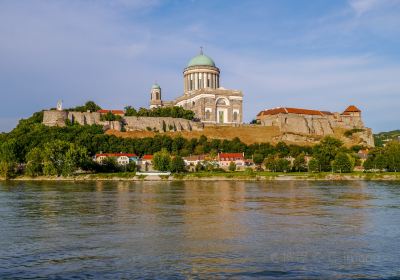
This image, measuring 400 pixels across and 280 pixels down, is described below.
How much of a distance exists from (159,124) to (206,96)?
9319mm

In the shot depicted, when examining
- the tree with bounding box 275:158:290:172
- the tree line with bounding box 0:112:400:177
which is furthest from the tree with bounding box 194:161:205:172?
the tree with bounding box 275:158:290:172

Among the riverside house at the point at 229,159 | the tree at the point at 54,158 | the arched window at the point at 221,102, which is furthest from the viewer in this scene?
the arched window at the point at 221,102

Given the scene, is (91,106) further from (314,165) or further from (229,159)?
(314,165)

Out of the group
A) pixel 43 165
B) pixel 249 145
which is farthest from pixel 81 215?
pixel 249 145

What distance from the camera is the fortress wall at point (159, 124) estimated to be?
235 feet

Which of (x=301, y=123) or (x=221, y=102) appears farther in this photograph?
(x=301, y=123)

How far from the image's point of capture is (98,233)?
1580cm

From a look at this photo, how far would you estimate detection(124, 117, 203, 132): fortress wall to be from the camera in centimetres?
7162

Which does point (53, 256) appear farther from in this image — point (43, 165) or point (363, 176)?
point (363, 176)

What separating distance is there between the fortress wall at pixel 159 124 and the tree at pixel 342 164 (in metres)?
23.2

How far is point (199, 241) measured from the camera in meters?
14.5

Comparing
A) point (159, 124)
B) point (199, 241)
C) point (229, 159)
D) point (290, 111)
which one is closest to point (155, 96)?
point (159, 124)

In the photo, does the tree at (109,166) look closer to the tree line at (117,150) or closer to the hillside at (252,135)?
the tree line at (117,150)

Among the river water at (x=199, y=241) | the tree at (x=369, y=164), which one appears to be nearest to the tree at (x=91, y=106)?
the tree at (x=369, y=164)
